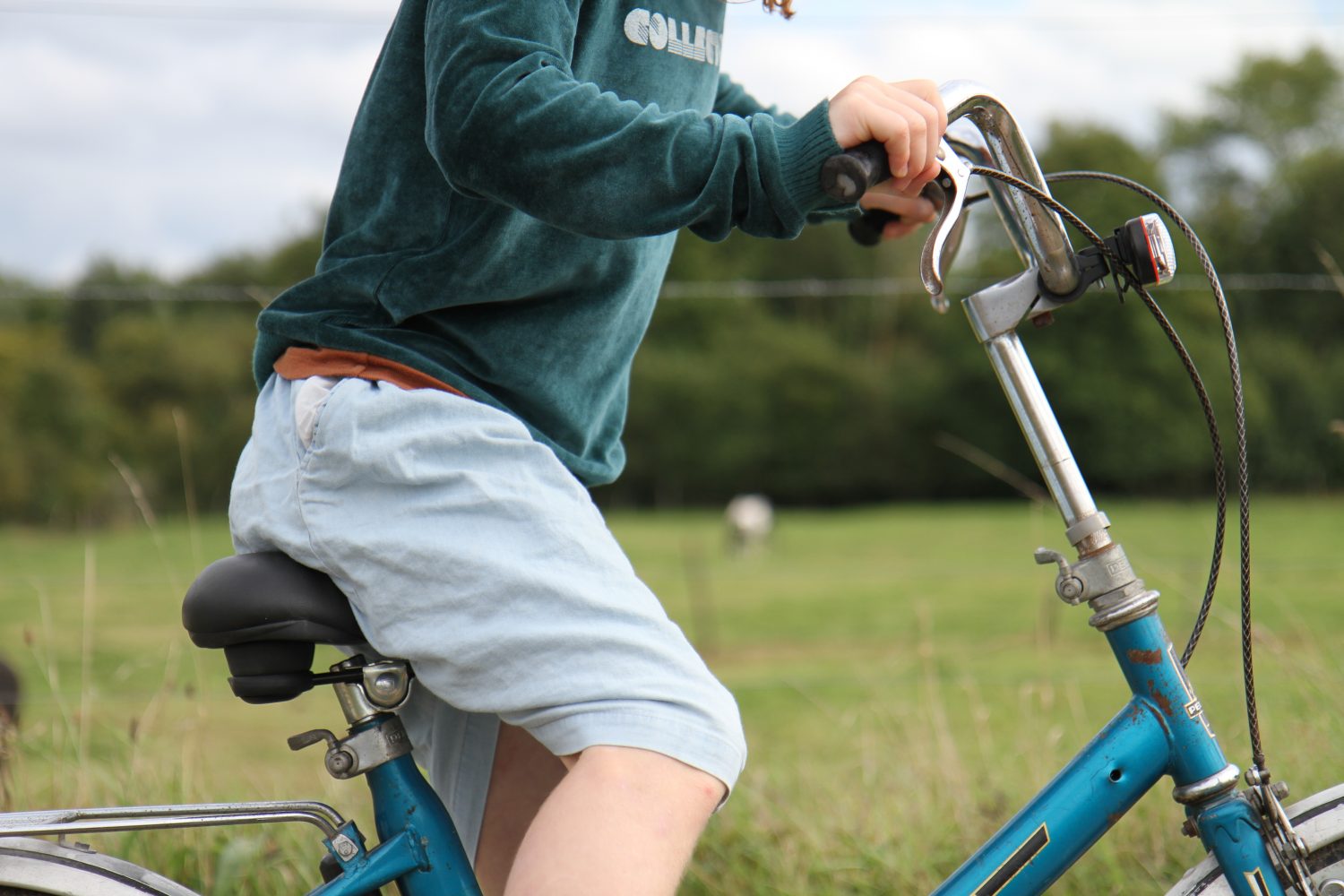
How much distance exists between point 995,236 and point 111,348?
70.5ft

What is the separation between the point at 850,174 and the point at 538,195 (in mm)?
252

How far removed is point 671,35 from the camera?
121cm

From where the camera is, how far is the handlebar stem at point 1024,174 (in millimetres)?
1080

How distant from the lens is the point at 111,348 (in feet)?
87.5

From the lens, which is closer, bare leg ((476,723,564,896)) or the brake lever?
the brake lever

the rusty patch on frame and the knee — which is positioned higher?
the rusty patch on frame

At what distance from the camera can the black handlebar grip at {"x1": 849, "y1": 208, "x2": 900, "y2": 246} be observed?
4.73 ft

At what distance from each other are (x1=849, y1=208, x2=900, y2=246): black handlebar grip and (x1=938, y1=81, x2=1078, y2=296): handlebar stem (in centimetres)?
33

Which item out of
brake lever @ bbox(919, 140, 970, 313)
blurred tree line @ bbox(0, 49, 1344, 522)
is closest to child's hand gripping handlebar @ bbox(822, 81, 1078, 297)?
brake lever @ bbox(919, 140, 970, 313)

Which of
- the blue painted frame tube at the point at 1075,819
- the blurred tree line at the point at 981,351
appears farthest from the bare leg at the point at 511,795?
the blurred tree line at the point at 981,351

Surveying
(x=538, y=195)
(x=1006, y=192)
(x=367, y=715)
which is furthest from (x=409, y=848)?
(x=1006, y=192)

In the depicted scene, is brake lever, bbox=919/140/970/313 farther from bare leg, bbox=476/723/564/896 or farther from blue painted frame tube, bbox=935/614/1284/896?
bare leg, bbox=476/723/564/896

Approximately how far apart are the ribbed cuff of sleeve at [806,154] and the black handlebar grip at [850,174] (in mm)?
13

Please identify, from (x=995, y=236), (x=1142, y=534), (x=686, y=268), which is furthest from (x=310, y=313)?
(x=686, y=268)
